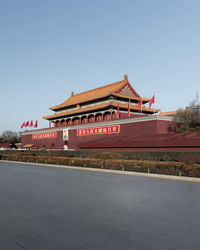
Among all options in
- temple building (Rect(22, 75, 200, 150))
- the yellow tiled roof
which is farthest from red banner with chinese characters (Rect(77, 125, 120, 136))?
the yellow tiled roof

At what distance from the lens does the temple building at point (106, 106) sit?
4734 centimetres

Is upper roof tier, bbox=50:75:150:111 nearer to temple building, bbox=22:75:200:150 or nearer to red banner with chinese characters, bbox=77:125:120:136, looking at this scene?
temple building, bbox=22:75:200:150

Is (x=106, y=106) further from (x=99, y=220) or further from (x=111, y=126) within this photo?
(x=99, y=220)

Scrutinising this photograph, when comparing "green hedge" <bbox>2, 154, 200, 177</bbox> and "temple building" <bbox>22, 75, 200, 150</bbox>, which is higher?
"temple building" <bbox>22, 75, 200, 150</bbox>

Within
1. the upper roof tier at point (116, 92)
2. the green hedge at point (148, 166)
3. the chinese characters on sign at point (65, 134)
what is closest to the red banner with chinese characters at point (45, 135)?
the chinese characters on sign at point (65, 134)

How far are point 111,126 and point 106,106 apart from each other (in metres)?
6.04

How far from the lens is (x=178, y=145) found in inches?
998

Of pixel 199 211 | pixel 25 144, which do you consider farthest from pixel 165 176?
pixel 25 144

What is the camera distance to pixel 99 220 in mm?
6246

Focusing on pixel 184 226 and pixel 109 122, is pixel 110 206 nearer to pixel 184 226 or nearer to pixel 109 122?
pixel 184 226

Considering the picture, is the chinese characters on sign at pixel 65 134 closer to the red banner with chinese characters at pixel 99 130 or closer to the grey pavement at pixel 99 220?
the red banner with chinese characters at pixel 99 130

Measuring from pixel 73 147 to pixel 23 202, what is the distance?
40.8 metres

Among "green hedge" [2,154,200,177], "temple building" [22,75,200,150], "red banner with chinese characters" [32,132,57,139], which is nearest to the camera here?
"green hedge" [2,154,200,177]

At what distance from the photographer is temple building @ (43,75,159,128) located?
4734 cm
